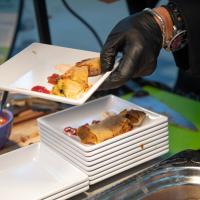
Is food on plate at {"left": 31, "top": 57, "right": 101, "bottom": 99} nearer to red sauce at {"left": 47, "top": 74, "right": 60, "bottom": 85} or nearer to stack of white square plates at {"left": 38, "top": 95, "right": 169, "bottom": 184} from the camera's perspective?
red sauce at {"left": 47, "top": 74, "right": 60, "bottom": 85}

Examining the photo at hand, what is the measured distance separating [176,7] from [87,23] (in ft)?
2.02

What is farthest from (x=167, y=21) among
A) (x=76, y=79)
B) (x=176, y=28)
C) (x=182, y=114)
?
(x=182, y=114)

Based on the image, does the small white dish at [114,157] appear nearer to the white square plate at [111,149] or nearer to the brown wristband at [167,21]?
the white square plate at [111,149]

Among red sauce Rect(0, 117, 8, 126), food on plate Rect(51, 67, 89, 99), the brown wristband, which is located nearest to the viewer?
food on plate Rect(51, 67, 89, 99)

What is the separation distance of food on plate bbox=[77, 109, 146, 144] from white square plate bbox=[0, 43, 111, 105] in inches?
4.3

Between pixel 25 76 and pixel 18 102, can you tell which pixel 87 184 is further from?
pixel 18 102

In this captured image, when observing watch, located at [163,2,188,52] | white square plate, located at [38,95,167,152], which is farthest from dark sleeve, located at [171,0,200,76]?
white square plate, located at [38,95,167,152]

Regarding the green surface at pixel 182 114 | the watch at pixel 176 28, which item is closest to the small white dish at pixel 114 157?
the green surface at pixel 182 114

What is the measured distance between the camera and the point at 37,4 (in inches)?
51.8

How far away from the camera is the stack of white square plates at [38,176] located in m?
0.86

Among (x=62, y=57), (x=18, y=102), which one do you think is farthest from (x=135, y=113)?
(x=18, y=102)

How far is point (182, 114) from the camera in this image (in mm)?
1293

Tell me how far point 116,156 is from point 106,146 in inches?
1.4

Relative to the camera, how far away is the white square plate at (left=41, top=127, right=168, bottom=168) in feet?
2.90
